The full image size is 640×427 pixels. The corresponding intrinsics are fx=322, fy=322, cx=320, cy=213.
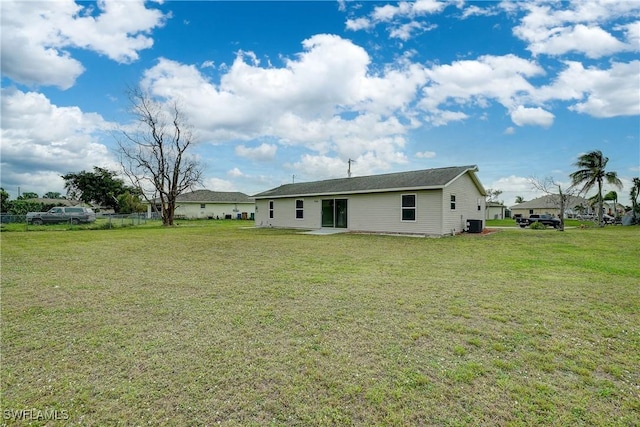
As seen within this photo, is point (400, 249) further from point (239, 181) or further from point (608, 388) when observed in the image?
point (239, 181)

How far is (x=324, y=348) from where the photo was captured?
3240 mm

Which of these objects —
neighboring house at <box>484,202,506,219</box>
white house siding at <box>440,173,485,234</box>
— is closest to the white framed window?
white house siding at <box>440,173,485,234</box>

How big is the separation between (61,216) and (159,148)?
29.1ft

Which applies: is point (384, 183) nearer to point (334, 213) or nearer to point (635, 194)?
point (334, 213)

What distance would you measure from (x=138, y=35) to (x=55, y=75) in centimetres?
354

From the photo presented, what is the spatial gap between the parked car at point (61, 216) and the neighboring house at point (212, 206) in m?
15.0

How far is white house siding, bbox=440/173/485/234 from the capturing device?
15414mm

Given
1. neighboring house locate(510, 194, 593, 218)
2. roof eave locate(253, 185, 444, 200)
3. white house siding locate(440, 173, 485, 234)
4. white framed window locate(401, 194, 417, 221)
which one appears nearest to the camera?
roof eave locate(253, 185, 444, 200)

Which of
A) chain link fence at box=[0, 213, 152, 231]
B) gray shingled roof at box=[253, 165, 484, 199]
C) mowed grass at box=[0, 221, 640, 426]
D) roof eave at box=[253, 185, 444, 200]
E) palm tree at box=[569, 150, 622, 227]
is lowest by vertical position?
mowed grass at box=[0, 221, 640, 426]

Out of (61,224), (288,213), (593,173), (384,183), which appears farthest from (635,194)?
(61,224)

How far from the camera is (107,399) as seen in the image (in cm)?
242

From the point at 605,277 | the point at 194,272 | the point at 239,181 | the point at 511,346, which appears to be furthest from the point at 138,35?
the point at 239,181

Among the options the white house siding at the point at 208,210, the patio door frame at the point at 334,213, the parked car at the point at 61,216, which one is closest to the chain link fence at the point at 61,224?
the parked car at the point at 61,216

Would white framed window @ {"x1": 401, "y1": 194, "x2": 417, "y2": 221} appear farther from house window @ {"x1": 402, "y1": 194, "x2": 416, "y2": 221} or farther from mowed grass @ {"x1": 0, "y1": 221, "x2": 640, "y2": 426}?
mowed grass @ {"x1": 0, "y1": 221, "x2": 640, "y2": 426}
